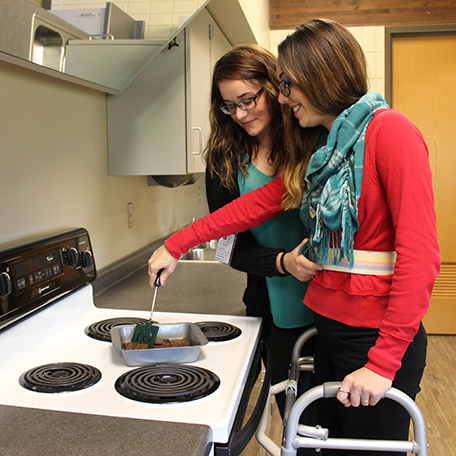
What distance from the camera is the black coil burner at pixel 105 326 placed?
1.24m

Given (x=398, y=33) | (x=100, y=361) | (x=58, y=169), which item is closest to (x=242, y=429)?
(x=100, y=361)

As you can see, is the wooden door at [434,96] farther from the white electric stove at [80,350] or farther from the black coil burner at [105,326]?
the black coil burner at [105,326]

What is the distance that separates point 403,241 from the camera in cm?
85

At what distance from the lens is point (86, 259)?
1476 mm

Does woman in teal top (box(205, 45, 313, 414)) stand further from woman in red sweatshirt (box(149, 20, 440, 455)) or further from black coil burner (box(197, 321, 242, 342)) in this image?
woman in red sweatshirt (box(149, 20, 440, 455))

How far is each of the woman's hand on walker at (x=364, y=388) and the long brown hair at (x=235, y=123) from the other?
0.68 metres

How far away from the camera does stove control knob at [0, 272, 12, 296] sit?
3.52 feet

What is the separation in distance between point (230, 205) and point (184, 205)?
1.87 metres

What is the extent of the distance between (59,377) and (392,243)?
29.7 inches

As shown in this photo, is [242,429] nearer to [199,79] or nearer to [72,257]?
[72,257]

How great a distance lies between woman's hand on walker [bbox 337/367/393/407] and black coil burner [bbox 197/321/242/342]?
430mm

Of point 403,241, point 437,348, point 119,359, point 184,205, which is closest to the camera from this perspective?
point 403,241

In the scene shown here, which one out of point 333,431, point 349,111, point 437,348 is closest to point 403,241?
point 349,111

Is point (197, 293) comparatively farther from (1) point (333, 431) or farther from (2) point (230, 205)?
(1) point (333, 431)
